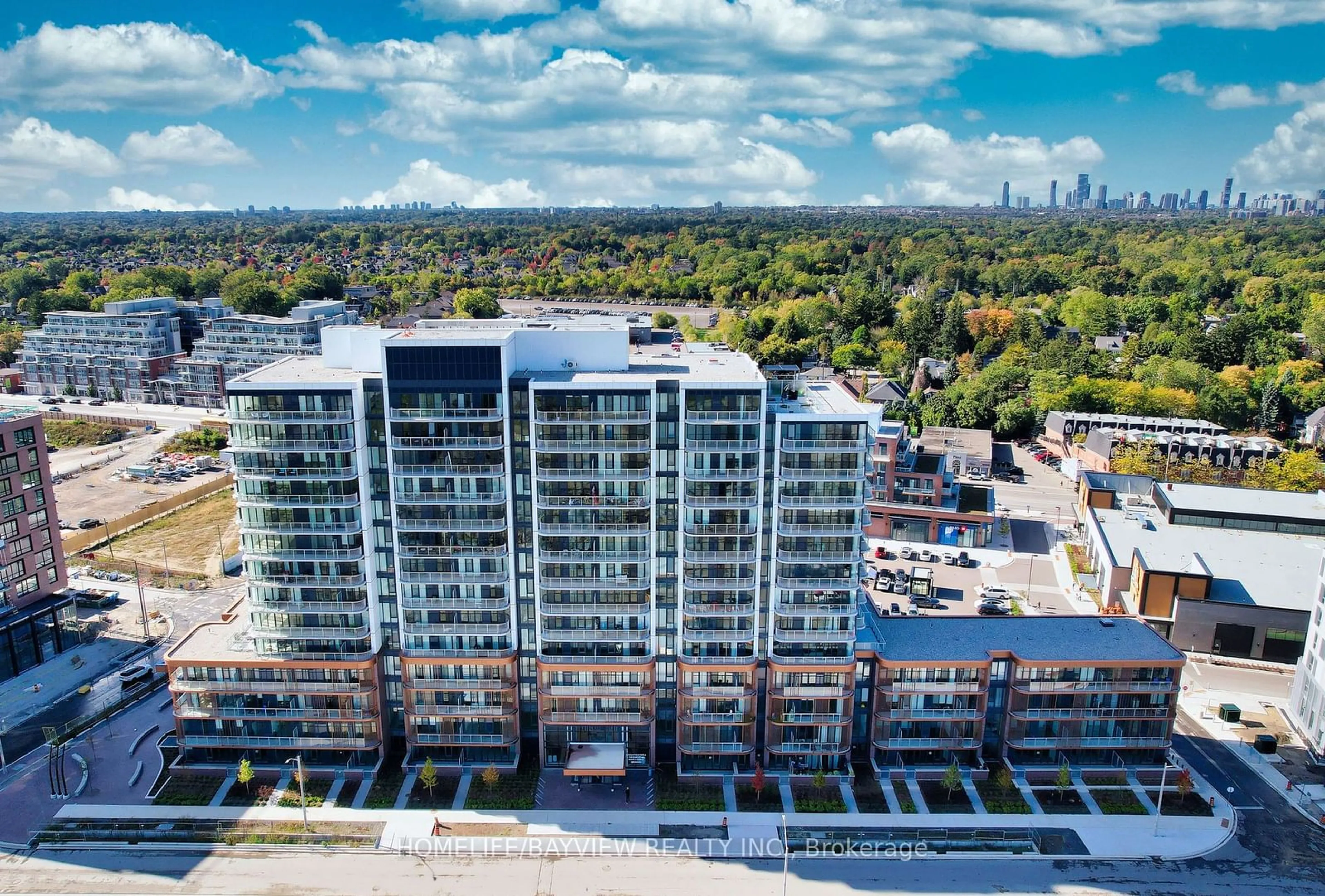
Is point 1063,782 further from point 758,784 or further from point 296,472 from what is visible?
point 296,472

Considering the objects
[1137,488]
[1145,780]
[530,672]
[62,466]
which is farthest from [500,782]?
[62,466]

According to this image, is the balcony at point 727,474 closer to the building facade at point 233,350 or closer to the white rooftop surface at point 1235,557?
the white rooftop surface at point 1235,557

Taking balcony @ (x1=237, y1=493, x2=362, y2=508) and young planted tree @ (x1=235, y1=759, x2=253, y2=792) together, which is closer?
balcony @ (x1=237, y1=493, x2=362, y2=508)

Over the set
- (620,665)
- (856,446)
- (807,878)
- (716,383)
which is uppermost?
(716,383)

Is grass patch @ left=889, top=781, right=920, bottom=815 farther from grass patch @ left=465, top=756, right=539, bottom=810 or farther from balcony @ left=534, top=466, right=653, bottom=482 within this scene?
balcony @ left=534, top=466, right=653, bottom=482

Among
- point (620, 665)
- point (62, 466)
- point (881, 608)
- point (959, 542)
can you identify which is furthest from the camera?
point (62, 466)

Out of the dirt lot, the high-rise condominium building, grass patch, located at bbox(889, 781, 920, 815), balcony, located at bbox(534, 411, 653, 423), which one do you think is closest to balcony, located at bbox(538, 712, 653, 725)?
the high-rise condominium building

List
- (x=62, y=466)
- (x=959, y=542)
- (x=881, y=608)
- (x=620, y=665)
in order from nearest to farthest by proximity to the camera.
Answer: (x=620, y=665), (x=881, y=608), (x=959, y=542), (x=62, y=466)

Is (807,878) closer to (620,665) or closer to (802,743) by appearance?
(802,743)

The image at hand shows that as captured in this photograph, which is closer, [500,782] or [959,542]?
[500,782]
